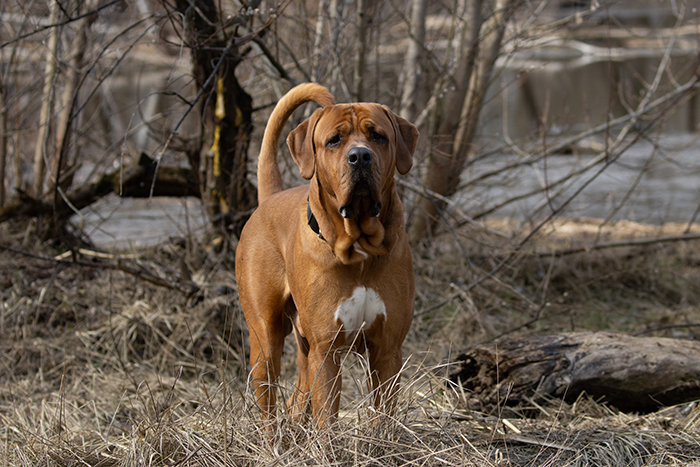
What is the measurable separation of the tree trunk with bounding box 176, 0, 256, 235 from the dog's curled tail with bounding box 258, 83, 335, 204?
4.98 ft

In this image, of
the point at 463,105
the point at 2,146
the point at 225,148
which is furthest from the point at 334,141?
the point at 2,146

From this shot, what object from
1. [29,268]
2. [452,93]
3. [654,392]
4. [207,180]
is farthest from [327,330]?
[29,268]

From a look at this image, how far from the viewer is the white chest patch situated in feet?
8.39

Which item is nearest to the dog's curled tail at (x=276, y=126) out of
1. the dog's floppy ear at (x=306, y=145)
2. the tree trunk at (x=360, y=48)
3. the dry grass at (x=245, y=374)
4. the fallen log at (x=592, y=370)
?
the dog's floppy ear at (x=306, y=145)

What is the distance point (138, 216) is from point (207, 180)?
326 cm

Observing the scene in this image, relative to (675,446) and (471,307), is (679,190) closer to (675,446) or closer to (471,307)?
(471,307)

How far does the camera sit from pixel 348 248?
251cm

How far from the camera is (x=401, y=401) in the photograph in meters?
2.87

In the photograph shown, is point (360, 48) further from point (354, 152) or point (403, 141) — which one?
point (354, 152)

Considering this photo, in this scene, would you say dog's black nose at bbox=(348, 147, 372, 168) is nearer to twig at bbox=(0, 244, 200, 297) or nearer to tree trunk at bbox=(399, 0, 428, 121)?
twig at bbox=(0, 244, 200, 297)

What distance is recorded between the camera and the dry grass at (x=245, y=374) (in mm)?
2664

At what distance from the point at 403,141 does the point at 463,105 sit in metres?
3.38

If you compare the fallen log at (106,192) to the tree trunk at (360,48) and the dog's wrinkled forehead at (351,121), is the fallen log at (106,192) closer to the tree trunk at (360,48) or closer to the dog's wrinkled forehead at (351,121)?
the tree trunk at (360,48)

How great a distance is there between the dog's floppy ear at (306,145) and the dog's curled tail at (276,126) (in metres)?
0.29
